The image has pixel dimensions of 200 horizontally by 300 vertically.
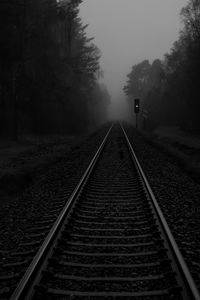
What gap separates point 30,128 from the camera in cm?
3397

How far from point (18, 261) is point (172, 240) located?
2157mm

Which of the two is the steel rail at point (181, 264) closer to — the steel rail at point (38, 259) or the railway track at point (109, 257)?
the railway track at point (109, 257)

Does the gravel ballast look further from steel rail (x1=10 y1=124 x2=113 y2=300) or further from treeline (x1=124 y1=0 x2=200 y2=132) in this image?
treeline (x1=124 y1=0 x2=200 y2=132)

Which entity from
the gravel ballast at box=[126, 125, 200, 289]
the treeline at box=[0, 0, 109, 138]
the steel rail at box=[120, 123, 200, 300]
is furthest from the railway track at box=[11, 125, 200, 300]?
the treeline at box=[0, 0, 109, 138]

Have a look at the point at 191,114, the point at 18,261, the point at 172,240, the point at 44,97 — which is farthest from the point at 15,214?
the point at 191,114

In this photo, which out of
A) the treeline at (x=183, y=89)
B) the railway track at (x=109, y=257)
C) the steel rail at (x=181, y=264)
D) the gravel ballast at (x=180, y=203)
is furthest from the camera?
the treeline at (x=183, y=89)

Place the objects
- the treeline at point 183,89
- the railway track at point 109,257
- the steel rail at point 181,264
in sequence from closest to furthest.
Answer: the steel rail at point 181,264 < the railway track at point 109,257 < the treeline at point 183,89

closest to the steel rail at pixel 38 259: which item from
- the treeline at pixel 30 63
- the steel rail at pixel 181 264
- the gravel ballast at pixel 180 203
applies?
the steel rail at pixel 181 264

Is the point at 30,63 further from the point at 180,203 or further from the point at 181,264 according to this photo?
the point at 181,264

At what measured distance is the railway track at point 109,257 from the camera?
15.2 ft

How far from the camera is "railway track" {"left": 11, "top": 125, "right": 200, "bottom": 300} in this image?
4.64m

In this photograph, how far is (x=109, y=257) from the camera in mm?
5855

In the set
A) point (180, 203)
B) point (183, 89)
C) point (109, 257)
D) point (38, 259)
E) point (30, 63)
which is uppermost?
point (30, 63)

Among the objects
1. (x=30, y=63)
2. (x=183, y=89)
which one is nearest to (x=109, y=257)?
(x=30, y=63)
